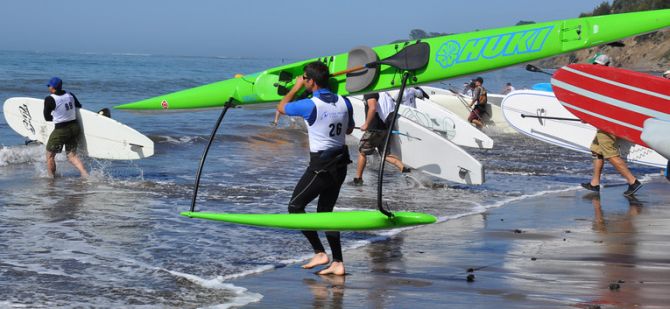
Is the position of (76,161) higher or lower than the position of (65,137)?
lower

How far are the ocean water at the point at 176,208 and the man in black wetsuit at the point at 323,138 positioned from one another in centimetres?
73

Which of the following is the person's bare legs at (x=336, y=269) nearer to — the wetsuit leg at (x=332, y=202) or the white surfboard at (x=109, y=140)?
the wetsuit leg at (x=332, y=202)

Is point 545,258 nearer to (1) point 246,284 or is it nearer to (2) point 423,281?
(2) point 423,281

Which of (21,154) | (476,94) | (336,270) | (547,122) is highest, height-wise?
(476,94)

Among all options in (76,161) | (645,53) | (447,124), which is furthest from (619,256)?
(645,53)

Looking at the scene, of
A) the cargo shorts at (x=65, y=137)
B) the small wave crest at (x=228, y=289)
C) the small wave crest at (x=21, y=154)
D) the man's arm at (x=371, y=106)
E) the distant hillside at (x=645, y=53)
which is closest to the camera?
the small wave crest at (x=228, y=289)

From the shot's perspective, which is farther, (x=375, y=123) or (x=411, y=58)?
(x=375, y=123)

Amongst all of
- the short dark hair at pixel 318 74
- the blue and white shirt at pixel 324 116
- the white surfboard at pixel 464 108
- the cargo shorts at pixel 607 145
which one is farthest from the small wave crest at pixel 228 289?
the white surfboard at pixel 464 108

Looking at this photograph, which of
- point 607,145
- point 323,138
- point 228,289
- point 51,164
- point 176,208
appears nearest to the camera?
point 228,289

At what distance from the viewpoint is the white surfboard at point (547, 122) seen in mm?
14531

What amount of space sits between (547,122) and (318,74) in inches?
350

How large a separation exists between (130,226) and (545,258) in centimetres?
416

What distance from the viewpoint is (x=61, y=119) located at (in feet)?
41.8

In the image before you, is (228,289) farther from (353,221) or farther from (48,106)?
(48,106)
